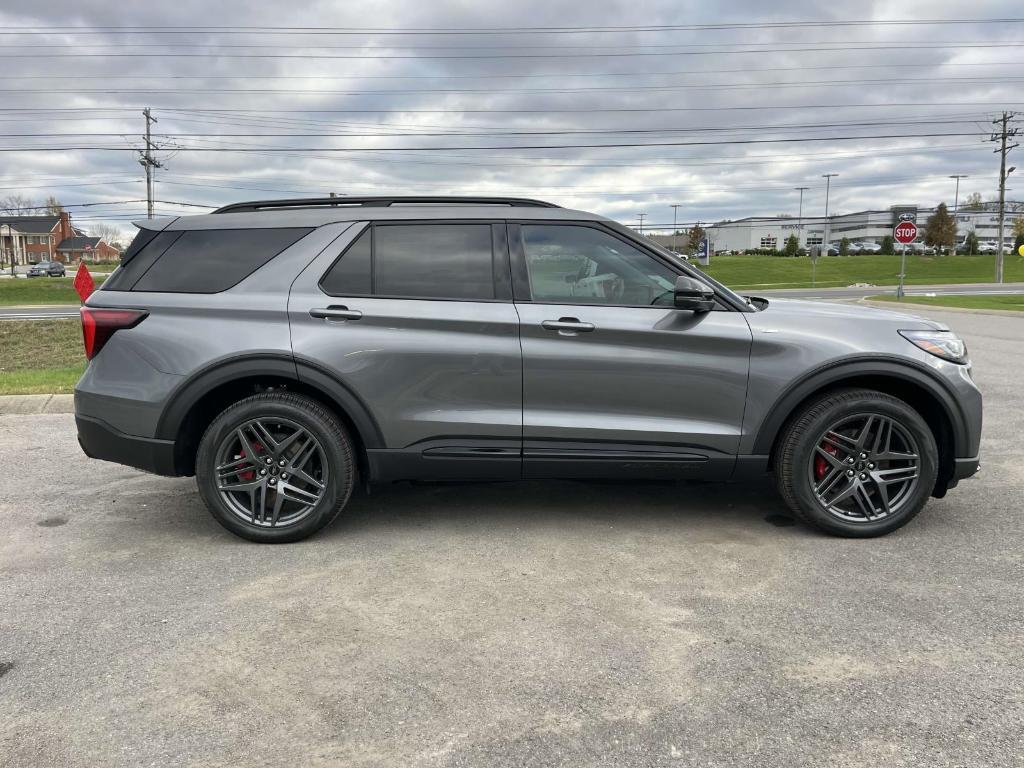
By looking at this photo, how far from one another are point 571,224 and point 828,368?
5.10ft

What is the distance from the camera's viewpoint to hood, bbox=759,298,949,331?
4.09m

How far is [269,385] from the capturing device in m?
4.17

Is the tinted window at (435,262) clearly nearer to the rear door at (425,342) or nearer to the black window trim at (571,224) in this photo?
the rear door at (425,342)

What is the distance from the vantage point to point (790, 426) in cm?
407

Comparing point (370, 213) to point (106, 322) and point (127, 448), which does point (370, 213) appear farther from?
point (127, 448)

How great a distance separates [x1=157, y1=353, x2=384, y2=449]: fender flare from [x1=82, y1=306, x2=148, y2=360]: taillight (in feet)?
1.55

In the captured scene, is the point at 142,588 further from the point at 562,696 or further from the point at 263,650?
the point at 562,696

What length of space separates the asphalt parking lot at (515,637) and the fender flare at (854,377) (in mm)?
582

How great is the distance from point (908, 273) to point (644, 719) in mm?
75060

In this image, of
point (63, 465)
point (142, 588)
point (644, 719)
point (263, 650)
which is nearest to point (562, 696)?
point (644, 719)

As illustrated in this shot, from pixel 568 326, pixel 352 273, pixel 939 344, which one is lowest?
pixel 939 344

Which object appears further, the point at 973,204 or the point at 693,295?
the point at 973,204

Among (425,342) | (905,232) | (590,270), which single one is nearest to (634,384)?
(590,270)

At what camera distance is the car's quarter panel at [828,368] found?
3.97 m
